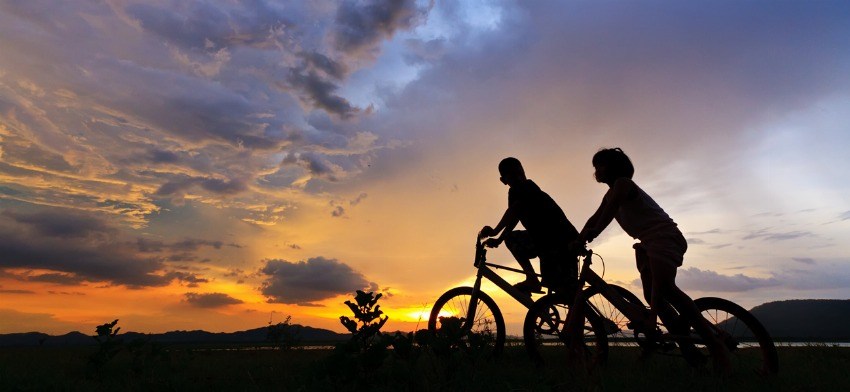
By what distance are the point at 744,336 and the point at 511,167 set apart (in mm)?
3342

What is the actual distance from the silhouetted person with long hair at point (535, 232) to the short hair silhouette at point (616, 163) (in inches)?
43.2

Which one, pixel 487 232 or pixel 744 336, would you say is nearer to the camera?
pixel 744 336

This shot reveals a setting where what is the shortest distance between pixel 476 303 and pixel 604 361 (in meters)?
1.93

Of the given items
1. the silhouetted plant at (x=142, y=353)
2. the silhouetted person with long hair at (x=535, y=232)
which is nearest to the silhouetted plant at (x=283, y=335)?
the silhouetted plant at (x=142, y=353)

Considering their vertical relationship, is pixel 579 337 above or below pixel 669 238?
below

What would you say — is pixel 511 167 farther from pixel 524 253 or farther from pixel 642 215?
pixel 642 215

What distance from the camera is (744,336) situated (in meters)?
5.27

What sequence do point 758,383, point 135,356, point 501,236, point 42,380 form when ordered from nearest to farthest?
point 758,383 → point 42,380 → point 135,356 → point 501,236

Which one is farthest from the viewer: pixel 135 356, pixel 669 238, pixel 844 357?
pixel 844 357

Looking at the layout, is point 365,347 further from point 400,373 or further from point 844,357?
point 844,357

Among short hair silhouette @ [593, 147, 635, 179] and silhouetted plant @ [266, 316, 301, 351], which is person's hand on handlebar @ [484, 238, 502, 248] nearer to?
short hair silhouette @ [593, 147, 635, 179]

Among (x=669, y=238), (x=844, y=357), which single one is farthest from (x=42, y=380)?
(x=844, y=357)

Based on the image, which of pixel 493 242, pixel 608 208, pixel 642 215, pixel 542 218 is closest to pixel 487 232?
pixel 493 242

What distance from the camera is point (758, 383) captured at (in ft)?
15.2
